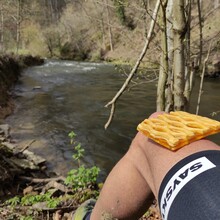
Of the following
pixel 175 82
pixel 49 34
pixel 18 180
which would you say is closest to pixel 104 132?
pixel 18 180

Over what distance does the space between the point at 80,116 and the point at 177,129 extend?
25.8 ft

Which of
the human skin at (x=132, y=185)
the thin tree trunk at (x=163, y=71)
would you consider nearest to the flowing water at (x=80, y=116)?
the thin tree trunk at (x=163, y=71)

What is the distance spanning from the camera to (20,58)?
68.4ft

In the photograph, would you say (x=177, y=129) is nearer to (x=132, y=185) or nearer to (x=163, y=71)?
(x=132, y=185)

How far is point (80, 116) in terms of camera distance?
9023mm

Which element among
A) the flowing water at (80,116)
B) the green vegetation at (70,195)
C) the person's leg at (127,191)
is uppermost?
the person's leg at (127,191)

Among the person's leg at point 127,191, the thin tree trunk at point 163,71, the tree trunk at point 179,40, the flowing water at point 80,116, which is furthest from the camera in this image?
the flowing water at point 80,116

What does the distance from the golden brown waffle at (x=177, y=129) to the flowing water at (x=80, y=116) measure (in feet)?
13.1

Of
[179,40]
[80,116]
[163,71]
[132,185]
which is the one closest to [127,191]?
[132,185]

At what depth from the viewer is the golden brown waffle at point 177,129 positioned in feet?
3.78

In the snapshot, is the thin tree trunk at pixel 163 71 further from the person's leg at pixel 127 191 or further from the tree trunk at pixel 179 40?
the person's leg at pixel 127 191

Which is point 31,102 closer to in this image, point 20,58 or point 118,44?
point 20,58

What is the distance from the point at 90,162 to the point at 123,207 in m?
4.35

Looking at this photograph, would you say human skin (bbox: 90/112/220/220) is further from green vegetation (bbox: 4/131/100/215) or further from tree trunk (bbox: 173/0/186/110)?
tree trunk (bbox: 173/0/186/110)
